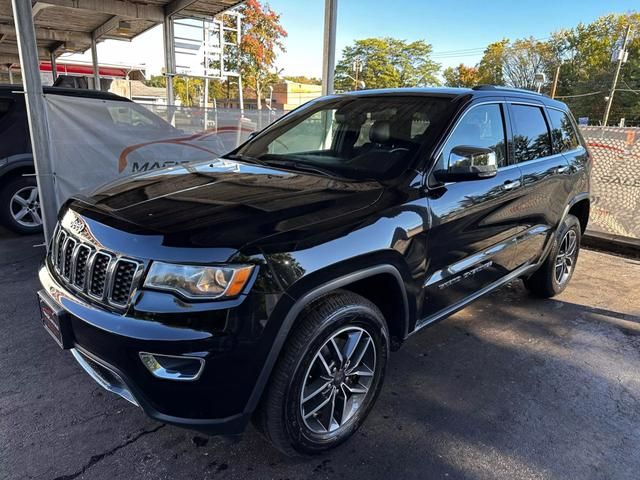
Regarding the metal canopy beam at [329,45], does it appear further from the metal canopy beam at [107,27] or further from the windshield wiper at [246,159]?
the metal canopy beam at [107,27]

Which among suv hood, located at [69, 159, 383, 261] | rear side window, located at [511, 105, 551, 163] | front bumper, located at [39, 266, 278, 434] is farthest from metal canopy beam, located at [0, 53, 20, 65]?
front bumper, located at [39, 266, 278, 434]

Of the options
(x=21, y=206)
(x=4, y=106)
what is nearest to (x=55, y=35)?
(x=4, y=106)

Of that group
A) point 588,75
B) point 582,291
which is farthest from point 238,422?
point 588,75

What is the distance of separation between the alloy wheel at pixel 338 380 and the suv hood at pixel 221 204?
0.64 meters

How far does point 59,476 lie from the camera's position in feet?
7.03

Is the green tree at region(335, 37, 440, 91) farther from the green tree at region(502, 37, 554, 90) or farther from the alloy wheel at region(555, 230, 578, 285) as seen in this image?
the alloy wheel at region(555, 230, 578, 285)

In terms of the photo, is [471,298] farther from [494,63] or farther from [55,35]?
[494,63]

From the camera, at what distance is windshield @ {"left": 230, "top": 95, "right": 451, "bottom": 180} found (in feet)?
9.12

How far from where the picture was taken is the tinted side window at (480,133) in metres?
2.78

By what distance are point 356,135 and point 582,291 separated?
328cm

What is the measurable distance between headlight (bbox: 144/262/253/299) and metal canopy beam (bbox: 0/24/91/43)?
14.3m

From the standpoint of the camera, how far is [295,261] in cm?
194

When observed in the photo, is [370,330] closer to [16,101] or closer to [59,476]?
[59,476]

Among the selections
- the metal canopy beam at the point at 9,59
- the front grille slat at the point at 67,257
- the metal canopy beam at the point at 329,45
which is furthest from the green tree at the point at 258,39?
the front grille slat at the point at 67,257
